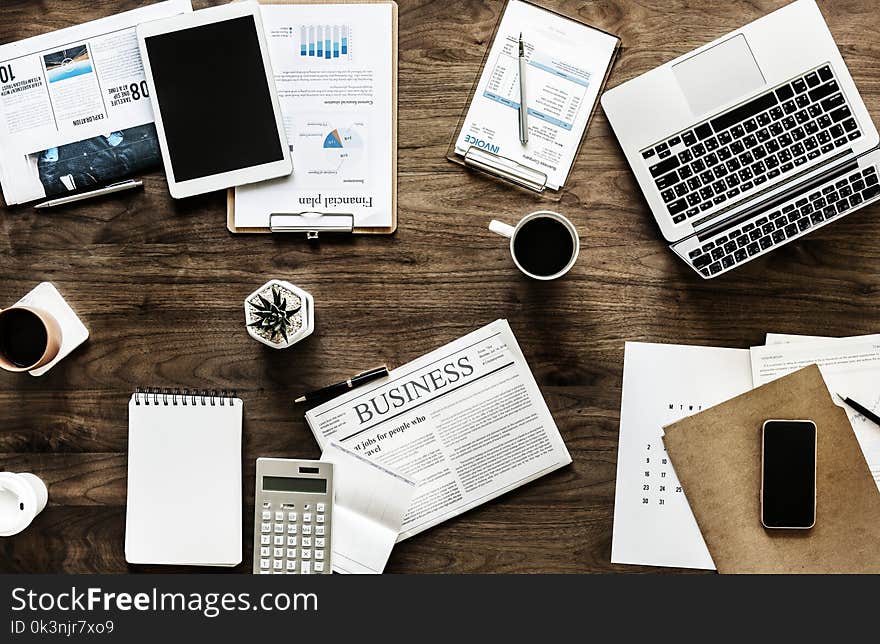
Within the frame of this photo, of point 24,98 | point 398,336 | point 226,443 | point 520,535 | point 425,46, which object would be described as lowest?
point 520,535

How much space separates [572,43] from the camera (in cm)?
111

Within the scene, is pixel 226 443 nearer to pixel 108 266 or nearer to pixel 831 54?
pixel 108 266

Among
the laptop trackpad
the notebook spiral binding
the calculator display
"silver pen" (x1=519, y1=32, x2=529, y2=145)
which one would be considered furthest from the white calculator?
the laptop trackpad

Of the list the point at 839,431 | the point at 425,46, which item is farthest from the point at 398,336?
the point at 839,431

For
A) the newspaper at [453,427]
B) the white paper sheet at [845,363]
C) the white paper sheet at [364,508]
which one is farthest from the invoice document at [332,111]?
the white paper sheet at [845,363]

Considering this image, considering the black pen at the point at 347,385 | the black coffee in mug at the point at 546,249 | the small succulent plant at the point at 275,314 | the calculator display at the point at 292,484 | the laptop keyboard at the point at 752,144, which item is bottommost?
the calculator display at the point at 292,484

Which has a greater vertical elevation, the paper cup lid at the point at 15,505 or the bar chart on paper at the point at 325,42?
the bar chart on paper at the point at 325,42

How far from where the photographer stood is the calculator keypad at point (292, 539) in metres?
1.10

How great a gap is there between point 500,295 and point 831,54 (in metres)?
0.53

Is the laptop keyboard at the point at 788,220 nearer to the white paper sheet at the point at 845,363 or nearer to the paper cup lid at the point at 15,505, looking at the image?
the white paper sheet at the point at 845,363

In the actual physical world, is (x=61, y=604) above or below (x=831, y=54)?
below

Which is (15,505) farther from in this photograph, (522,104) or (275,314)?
(522,104)

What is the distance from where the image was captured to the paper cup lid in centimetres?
110

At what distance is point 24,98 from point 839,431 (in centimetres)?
122
